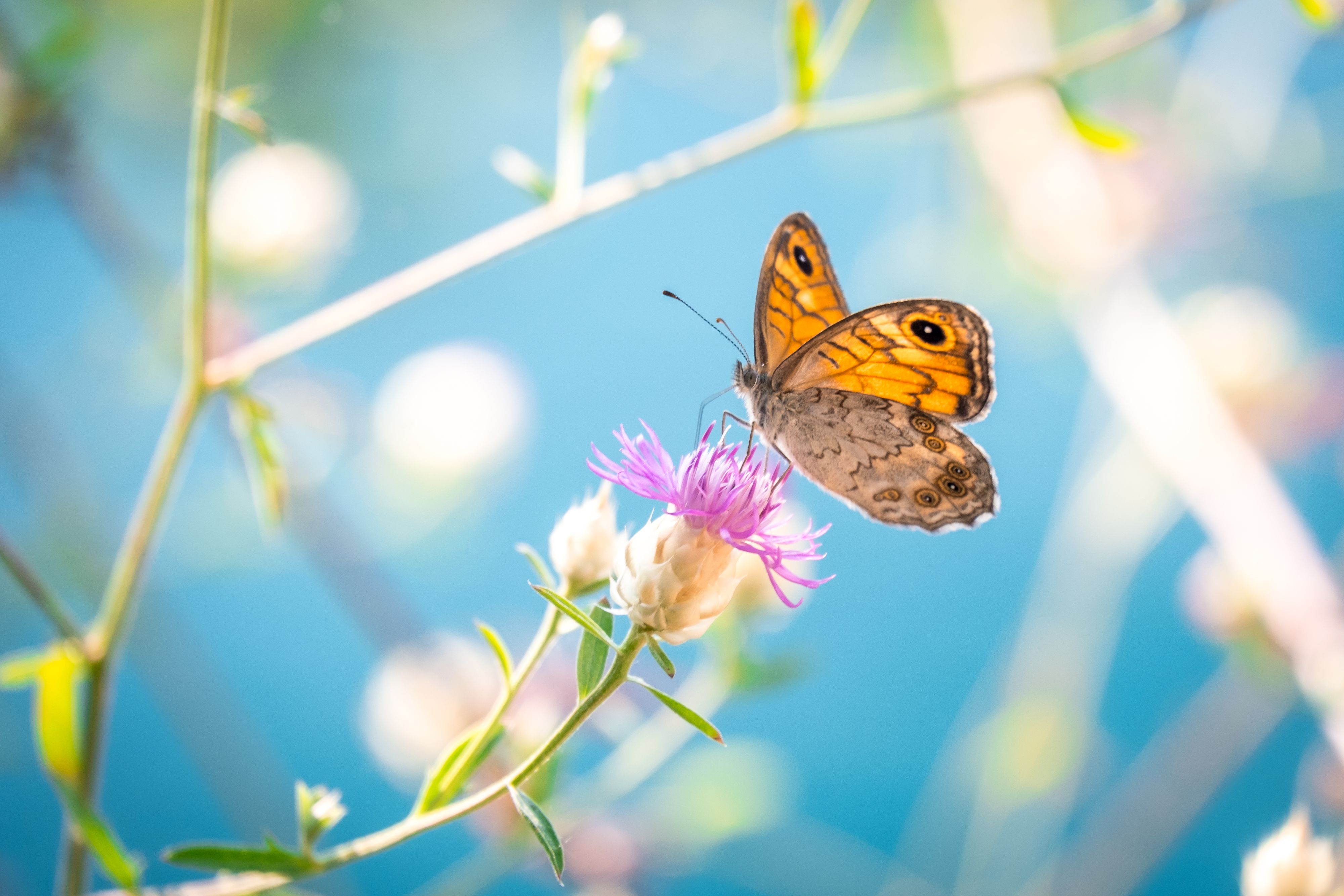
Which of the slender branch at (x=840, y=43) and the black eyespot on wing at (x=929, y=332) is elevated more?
the slender branch at (x=840, y=43)

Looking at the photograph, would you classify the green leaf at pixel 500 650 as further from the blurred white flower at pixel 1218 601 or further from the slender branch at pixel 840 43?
the blurred white flower at pixel 1218 601

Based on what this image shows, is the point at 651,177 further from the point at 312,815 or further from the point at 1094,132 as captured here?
the point at 312,815

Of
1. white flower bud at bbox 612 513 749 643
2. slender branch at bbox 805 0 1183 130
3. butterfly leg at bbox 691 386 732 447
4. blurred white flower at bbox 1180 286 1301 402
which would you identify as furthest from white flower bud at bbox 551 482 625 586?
blurred white flower at bbox 1180 286 1301 402

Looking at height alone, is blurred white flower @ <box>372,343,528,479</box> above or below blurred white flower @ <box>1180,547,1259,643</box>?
below

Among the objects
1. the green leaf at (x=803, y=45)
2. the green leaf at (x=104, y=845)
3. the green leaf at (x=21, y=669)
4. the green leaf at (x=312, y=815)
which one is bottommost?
the green leaf at (x=104, y=845)

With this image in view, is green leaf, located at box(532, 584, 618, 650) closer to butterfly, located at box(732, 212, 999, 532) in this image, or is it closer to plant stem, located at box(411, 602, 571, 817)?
plant stem, located at box(411, 602, 571, 817)

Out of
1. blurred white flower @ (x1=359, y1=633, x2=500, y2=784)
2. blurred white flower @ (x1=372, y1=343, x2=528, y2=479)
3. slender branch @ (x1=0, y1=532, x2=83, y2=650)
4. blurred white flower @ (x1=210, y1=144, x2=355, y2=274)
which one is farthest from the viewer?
blurred white flower @ (x1=372, y1=343, x2=528, y2=479)

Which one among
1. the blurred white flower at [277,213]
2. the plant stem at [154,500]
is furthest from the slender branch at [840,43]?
the blurred white flower at [277,213]

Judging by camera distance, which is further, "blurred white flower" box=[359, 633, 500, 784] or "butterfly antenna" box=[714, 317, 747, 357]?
"blurred white flower" box=[359, 633, 500, 784]
